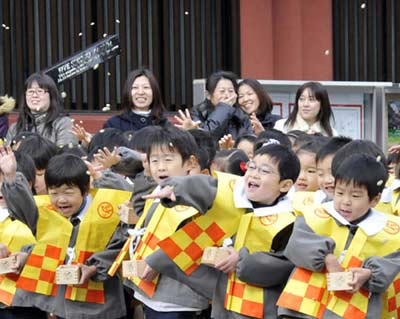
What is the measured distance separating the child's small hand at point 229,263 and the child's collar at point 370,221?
501 millimetres

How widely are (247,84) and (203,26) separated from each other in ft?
10.1

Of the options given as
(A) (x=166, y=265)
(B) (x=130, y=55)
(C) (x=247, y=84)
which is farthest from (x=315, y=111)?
(B) (x=130, y=55)

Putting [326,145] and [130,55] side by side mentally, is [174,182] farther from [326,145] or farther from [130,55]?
[130,55]

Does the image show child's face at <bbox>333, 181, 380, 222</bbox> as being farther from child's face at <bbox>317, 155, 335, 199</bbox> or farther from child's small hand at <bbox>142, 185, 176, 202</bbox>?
child's small hand at <bbox>142, 185, 176, 202</bbox>

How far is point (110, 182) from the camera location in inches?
252

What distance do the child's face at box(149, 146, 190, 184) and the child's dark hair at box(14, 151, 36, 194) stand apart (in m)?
0.97

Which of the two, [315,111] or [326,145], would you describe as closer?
[326,145]

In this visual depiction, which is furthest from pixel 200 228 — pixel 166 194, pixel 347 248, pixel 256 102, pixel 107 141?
pixel 256 102

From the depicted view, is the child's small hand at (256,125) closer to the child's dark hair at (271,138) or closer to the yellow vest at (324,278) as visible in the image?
the child's dark hair at (271,138)

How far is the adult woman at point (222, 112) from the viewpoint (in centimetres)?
807

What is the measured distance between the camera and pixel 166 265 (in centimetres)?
572

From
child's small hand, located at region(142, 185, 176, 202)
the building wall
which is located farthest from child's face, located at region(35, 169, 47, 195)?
the building wall

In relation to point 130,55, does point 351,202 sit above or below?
below

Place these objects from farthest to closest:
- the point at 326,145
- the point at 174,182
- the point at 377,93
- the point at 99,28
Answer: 1. the point at 99,28
2. the point at 377,93
3. the point at 326,145
4. the point at 174,182
